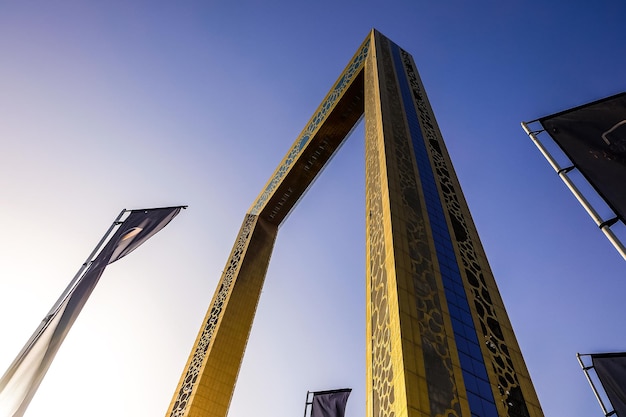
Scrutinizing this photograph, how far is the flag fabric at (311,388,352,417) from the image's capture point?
41.5 ft

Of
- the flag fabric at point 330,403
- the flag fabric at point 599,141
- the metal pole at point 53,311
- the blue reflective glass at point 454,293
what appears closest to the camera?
the flag fabric at point 599,141

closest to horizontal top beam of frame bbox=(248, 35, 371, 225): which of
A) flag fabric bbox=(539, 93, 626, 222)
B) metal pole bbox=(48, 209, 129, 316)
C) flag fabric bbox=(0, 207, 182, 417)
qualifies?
metal pole bbox=(48, 209, 129, 316)

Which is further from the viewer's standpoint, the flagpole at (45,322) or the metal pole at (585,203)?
the flagpole at (45,322)

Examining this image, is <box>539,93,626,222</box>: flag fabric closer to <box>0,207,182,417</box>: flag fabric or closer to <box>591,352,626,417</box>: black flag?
<box>591,352,626,417</box>: black flag

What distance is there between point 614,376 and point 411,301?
5.10m

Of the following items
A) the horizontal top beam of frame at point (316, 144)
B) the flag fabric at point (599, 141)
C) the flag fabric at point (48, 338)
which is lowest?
the flag fabric at point (48, 338)

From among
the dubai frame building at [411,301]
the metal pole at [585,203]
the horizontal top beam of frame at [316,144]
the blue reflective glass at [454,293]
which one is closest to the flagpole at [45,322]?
the dubai frame building at [411,301]

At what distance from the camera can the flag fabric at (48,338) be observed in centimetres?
689

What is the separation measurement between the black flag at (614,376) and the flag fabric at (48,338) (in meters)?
10.2

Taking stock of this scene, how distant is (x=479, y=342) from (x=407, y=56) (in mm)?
13886

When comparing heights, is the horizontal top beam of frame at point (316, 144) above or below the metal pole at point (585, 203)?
above

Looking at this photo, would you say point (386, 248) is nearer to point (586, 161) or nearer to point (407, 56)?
point (586, 161)

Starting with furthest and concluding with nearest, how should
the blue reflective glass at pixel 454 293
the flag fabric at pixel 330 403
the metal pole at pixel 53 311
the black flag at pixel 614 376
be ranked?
1. the flag fabric at pixel 330 403
2. the black flag at pixel 614 376
3. the metal pole at pixel 53 311
4. the blue reflective glass at pixel 454 293

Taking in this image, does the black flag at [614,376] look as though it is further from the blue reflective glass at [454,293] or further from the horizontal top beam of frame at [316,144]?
the horizontal top beam of frame at [316,144]
